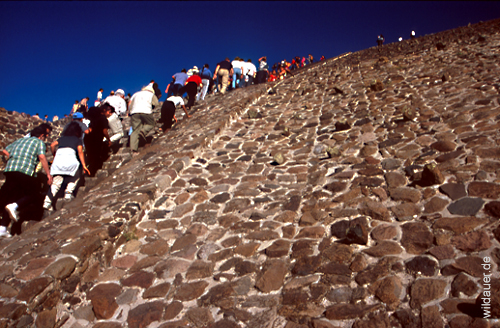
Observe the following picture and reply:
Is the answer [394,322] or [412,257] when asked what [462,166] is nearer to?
[412,257]

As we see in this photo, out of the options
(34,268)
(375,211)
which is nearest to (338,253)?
(375,211)

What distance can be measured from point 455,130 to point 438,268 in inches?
105

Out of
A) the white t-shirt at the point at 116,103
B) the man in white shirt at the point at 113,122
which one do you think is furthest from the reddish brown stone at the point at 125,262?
the white t-shirt at the point at 116,103

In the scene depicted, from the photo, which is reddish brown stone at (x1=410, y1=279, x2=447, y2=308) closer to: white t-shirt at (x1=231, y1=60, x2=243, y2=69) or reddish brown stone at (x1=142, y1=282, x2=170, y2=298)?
reddish brown stone at (x1=142, y1=282, x2=170, y2=298)

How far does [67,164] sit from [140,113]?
6.47 feet

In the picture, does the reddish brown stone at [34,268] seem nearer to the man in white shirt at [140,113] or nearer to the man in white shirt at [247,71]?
the man in white shirt at [140,113]

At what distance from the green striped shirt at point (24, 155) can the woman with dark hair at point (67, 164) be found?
0.27 meters

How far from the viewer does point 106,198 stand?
4391 millimetres

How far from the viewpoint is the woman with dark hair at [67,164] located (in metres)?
4.86

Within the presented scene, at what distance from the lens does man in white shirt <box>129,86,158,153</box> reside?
20.9ft

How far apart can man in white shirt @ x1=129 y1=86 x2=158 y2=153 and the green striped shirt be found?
192 cm

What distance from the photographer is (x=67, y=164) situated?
16.0ft

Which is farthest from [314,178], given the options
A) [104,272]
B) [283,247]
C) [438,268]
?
[104,272]

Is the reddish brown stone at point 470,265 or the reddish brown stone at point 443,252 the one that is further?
the reddish brown stone at point 443,252
